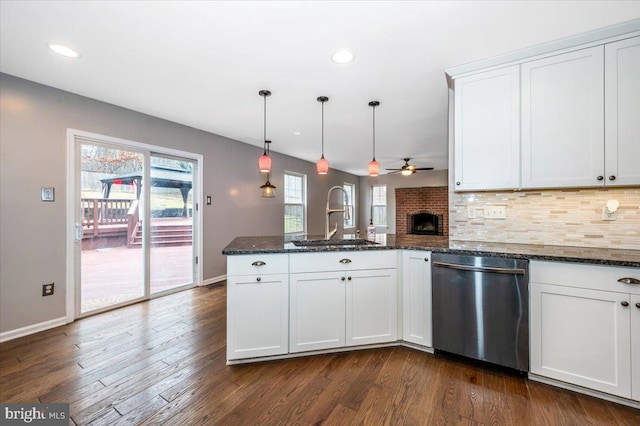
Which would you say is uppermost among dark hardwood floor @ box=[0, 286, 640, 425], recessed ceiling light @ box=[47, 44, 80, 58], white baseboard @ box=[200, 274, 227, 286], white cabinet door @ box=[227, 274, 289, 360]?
recessed ceiling light @ box=[47, 44, 80, 58]

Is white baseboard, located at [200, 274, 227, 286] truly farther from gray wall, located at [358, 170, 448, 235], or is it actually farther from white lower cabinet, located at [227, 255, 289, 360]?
gray wall, located at [358, 170, 448, 235]

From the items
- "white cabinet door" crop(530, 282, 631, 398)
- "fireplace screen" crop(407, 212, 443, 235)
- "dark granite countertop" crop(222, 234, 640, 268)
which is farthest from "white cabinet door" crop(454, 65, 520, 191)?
"fireplace screen" crop(407, 212, 443, 235)

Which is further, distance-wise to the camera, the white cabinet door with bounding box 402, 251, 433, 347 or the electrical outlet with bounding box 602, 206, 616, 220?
the white cabinet door with bounding box 402, 251, 433, 347

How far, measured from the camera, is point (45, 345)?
2.39 metres

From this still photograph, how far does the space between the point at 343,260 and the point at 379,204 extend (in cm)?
713

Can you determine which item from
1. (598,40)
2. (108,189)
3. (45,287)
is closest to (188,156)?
(108,189)

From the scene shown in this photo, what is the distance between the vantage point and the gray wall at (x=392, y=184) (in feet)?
26.1

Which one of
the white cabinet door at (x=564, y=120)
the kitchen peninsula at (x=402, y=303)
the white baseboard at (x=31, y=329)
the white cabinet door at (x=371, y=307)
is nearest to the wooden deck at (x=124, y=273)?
the white baseboard at (x=31, y=329)

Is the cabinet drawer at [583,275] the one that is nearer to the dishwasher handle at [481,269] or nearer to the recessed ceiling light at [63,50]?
the dishwasher handle at [481,269]

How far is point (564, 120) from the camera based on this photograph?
2.01 meters

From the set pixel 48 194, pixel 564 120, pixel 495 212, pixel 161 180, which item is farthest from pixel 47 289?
pixel 564 120

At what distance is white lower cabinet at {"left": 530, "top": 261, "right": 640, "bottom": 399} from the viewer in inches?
63.0

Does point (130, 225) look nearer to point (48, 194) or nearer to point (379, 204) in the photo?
point (48, 194)

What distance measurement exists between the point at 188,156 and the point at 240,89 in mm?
1787
